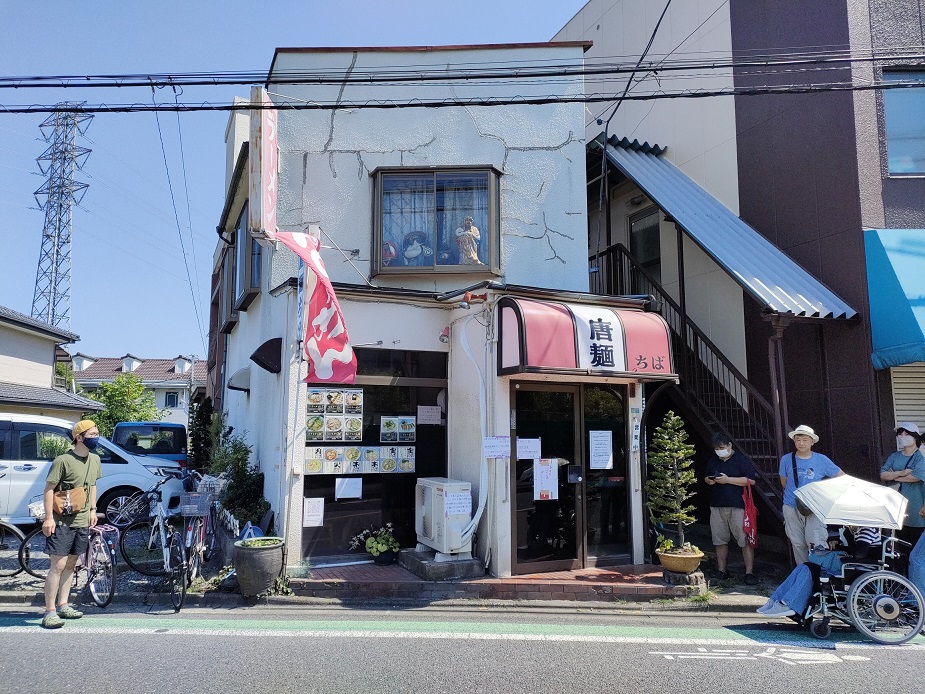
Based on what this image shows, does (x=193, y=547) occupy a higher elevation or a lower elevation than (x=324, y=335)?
lower

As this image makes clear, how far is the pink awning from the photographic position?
27.2 feet

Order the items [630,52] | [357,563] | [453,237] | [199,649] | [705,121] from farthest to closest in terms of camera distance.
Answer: [630,52] → [705,121] → [453,237] → [357,563] → [199,649]

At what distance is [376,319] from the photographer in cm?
941

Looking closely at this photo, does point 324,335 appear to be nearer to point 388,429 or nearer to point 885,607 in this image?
point 388,429

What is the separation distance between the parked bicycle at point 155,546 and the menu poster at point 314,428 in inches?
74.2

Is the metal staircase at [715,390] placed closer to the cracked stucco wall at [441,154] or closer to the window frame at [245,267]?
the cracked stucco wall at [441,154]

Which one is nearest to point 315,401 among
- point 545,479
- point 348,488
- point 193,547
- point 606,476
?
point 348,488

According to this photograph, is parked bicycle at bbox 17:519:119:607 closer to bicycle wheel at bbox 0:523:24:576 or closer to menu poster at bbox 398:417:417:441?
bicycle wheel at bbox 0:523:24:576

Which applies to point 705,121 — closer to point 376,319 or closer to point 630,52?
point 630,52

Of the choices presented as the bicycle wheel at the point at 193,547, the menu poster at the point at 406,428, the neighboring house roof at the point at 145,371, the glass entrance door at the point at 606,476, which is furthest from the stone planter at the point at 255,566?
the neighboring house roof at the point at 145,371

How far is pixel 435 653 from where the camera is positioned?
5848 millimetres

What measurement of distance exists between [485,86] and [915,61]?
735 cm

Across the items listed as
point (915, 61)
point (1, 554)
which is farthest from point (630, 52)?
point (1, 554)

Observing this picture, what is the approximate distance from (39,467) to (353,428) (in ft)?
19.7
